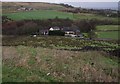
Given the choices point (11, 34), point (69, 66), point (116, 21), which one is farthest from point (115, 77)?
point (116, 21)

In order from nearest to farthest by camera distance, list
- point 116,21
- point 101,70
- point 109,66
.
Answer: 1. point 101,70
2. point 109,66
3. point 116,21

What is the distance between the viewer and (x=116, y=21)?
49094mm

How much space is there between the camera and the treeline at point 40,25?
41.3 metres

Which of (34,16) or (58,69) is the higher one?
(34,16)

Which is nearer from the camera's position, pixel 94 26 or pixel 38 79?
pixel 38 79

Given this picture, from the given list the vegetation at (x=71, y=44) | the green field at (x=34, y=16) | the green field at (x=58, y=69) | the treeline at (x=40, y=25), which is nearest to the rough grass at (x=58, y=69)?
the green field at (x=58, y=69)

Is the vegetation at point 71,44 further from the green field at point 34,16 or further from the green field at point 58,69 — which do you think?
the green field at point 34,16

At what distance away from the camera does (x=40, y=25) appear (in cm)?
4719

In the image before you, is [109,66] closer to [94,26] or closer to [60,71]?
[60,71]

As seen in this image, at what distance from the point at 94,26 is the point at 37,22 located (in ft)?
38.2

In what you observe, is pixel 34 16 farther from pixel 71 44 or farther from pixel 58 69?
pixel 58 69

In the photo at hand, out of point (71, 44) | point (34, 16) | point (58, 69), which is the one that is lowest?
point (71, 44)

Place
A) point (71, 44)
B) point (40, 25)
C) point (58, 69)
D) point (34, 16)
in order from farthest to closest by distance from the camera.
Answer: point (34, 16) < point (40, 25) < point (71, 44) < point (58, 69)

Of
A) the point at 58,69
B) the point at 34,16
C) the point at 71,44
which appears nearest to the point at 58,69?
the point at 58,69
